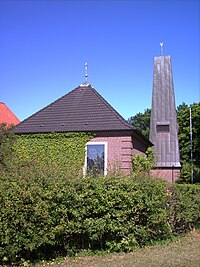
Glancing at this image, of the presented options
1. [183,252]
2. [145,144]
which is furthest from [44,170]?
[145,144]

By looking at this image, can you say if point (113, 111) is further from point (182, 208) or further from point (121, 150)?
point (182, 208)

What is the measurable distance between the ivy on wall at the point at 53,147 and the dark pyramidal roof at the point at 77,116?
1.15 ft

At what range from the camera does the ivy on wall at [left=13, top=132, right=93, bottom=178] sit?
18922mm

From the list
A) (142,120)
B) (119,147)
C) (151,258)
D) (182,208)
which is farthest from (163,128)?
(142,120)

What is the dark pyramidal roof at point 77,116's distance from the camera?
19031mm

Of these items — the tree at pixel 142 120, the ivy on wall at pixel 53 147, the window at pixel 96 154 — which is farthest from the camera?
the tree at pixel 142 120

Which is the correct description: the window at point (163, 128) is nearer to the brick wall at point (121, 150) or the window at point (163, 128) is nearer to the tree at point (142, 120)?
the brick wall at point (121, 150)

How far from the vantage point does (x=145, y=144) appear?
23297 millimetres

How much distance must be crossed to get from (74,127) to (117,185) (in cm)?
1045

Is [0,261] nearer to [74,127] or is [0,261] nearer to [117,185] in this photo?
[117,185]

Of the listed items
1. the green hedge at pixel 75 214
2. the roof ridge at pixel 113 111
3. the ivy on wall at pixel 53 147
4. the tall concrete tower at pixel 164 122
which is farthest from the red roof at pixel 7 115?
the green hedge at pixel 75 214

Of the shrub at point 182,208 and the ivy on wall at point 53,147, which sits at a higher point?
the ivy on wall at point 53,147

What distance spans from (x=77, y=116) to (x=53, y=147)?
234cm

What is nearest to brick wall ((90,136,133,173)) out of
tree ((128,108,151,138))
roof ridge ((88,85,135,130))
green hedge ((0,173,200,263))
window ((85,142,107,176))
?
window ((85,142,107,176))
